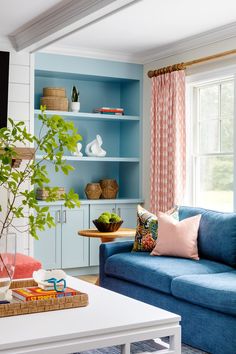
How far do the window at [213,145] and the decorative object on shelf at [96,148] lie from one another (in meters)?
1.17

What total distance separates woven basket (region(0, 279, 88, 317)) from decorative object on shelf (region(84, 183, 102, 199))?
3.91 metres

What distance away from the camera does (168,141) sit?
6.29 m

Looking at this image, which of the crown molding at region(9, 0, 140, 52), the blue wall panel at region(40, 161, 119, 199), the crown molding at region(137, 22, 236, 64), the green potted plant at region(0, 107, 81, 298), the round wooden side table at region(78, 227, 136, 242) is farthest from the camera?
the blue wall panel at region(40, 161, 119, 199)

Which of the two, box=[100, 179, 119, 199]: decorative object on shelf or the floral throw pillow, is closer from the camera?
the floral throw pillow

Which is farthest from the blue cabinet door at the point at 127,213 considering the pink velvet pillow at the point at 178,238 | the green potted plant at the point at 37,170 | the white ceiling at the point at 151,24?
the green potted plant at the point at 37,170

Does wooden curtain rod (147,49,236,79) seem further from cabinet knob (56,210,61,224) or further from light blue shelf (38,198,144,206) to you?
cabinet knob (56,210,61,224)

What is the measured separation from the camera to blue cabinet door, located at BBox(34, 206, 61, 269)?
20.7 ft

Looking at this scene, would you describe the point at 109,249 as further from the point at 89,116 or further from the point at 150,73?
the point at 150,73

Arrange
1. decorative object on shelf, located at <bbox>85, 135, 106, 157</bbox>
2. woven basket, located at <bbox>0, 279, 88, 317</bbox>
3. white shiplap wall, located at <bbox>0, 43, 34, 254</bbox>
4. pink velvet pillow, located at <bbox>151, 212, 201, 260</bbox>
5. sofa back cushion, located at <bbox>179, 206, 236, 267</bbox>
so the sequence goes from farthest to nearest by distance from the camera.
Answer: decorative object on shelf, located at <bbox>85, 135, 106, 157</bbox> → white shiplap wall, located at <bbox>0, 43, 34, 254</bbox> → pink velvet pillow, located at <bbox>151, 212, 201, 260</bbox> → sofa back cushion, located at <bbox>179, 206, 236, 267</bbox> → woven basket, located at <bbox>0, 279, 88, 317</bbox>

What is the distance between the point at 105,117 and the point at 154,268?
9.15 ft

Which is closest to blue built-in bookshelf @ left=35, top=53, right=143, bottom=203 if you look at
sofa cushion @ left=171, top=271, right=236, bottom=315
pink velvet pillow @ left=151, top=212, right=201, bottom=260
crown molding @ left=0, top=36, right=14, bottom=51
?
crown molding @ left=0, top=36, right=14, bottom=51

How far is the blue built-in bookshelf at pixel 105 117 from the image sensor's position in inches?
261

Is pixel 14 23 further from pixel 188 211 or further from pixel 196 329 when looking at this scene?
pixel 196 329

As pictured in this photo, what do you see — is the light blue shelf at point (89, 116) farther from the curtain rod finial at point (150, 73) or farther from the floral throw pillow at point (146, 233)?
the floral throw pillow at point (146, 233)
